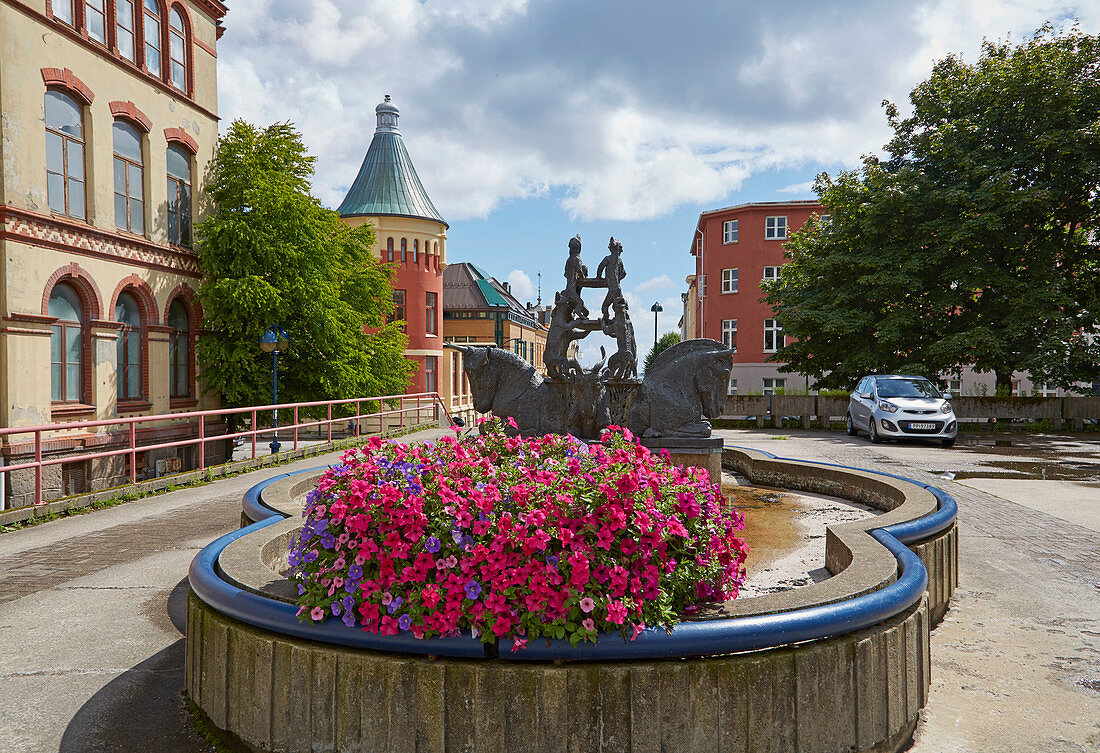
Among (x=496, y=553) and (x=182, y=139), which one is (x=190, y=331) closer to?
(x=182, y=139)

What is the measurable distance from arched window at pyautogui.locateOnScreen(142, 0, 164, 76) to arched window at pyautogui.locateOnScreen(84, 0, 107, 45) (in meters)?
1.48

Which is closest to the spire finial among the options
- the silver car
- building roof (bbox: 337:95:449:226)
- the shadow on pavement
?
building roof (bbox: 337:95:449:226)

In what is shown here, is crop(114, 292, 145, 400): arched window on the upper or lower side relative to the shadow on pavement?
upper

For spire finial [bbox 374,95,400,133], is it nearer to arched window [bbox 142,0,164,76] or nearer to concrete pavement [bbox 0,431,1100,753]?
arched window [bbox 142,0,164,76]

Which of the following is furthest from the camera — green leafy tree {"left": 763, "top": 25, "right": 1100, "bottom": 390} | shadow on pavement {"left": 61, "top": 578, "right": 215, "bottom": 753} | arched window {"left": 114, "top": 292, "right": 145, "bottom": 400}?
green leafy tree {"left": 763, "top": 25, "right": 1100, "bottom": 390}

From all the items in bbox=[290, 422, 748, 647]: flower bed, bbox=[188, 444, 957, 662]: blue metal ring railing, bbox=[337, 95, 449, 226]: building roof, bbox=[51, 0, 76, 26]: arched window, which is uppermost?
bbox=[337, 95, 449, 226]: building roof

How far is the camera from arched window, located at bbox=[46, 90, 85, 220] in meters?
16.3

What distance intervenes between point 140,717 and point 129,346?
712 inches

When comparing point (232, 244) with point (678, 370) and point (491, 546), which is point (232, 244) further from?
point (491, 546)

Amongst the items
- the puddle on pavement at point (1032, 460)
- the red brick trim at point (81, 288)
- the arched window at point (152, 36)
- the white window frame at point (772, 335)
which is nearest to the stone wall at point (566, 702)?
the puddle on pavement at point (1032, 460)

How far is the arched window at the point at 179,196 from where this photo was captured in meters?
20.7

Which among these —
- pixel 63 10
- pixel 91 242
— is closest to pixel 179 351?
pixel 91 242

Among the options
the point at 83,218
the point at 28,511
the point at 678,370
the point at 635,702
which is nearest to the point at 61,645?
the point at 635,702

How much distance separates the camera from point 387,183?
1762 inches
